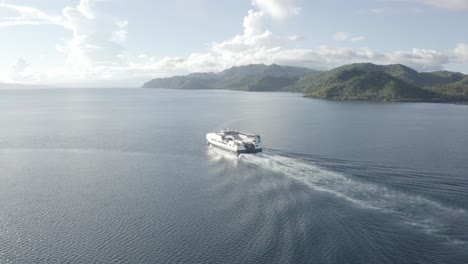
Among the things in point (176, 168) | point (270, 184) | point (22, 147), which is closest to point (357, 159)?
point (270, 184)

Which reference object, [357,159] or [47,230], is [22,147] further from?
[357,159]

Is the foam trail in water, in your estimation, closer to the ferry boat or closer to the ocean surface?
the ocean surface

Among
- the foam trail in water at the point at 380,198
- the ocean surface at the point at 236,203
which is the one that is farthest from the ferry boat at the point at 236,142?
the foam trail in water at the point at 380,198

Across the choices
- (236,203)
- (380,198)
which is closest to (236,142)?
(236,203)

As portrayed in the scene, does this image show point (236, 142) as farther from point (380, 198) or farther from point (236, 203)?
point (380, 198)

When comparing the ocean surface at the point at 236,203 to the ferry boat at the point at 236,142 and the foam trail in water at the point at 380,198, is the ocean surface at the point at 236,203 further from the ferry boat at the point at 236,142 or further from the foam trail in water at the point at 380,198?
the ferry boat at the point at 236,142
